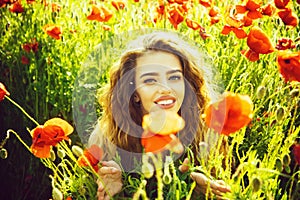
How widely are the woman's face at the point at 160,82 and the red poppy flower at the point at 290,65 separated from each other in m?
0.36

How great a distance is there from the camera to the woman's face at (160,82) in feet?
5.10

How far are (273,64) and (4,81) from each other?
1.12 meters

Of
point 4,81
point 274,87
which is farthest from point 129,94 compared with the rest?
point 4,81

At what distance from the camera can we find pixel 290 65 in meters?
1.25

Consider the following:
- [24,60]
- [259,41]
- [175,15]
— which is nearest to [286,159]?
[259,41]

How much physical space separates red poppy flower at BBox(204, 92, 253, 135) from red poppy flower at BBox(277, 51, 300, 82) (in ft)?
0.67

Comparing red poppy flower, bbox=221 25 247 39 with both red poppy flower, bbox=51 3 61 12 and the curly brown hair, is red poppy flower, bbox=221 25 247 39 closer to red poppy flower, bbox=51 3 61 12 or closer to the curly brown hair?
the curly brown hair

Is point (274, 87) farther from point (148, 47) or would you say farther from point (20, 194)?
point (20, 194)

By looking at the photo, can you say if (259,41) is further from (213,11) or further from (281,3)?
(213,11)

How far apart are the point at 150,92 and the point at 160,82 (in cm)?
4

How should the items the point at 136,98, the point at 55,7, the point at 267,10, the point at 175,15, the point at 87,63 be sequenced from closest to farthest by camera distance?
the point at 136,98 < the point at 267,10 < the point at 175,15 < the point at 87,63 < the point at 55,7

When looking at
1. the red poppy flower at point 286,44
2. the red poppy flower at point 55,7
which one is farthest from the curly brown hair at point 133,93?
the red poppy flower at point 55,7

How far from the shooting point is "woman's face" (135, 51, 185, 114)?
5.10 feet

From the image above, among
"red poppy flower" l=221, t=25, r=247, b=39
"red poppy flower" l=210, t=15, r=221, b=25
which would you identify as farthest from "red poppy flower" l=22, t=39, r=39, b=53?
"red poppy flower" l=221, t=25, r=247, b=39
